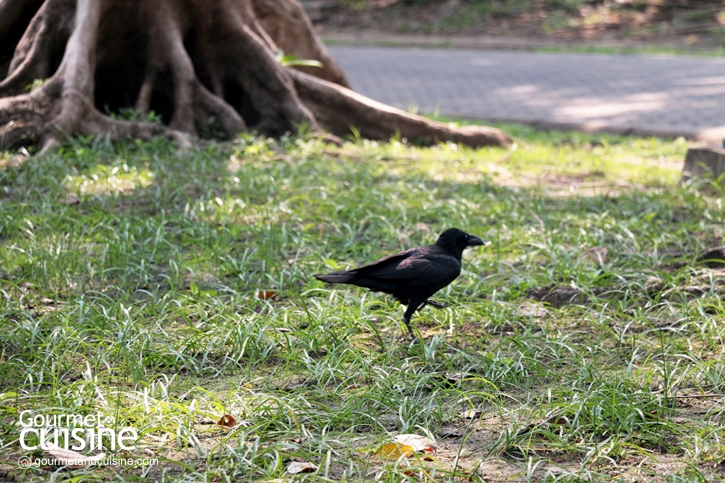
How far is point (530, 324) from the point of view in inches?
142

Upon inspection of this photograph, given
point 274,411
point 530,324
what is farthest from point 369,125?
point 274,411

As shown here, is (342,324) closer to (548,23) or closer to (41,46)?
(41,46)

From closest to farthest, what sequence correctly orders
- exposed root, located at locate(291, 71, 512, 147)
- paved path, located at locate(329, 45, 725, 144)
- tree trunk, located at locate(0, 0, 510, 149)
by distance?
1. tree trunk, located at locate(0, 0, 510, 149)
2. exposed root, located at locate(291, 71, 512, 147)
3. paved path, located at locate(329, 45, 725, 144)

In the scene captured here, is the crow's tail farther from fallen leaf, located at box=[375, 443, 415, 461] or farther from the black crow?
fallen leaf, located at box=[375, 443, 415, 461]

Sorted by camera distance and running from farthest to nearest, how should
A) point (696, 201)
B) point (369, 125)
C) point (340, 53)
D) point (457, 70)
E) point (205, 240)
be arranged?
point (340, 53) → point (457, 70) → point (369, 125) → point (696, 201) → point (205, 240)

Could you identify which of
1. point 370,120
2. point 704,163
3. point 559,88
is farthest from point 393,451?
point 559,88

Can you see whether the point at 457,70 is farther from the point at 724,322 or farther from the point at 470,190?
the point at 724,322

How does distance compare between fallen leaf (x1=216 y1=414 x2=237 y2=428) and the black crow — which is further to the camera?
the black crow

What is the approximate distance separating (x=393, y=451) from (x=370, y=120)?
593 cm

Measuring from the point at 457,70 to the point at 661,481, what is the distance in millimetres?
13606

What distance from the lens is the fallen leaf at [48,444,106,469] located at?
2.37m

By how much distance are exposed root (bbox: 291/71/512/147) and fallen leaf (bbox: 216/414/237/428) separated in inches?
225

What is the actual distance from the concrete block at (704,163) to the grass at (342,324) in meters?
0.15

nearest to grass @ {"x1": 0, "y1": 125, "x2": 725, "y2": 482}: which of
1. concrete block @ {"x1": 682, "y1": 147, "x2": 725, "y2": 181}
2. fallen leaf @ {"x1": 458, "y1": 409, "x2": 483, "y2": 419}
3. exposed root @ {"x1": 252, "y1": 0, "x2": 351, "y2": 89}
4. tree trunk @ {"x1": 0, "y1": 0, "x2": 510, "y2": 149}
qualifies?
fallen leaf @ {"x1": 458, "y1": 409, "x2": 483, "y2": 419}
